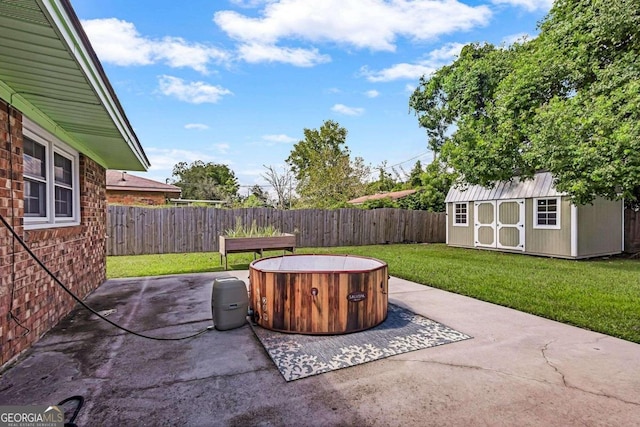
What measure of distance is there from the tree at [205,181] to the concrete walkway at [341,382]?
1995 centimetres

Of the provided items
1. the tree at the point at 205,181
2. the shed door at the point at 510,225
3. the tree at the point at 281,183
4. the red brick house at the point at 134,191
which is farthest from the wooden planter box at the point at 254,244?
the tree at the point at 205,181

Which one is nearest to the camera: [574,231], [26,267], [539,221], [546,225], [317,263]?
[26,267]

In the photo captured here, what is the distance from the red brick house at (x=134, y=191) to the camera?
17.0 meters

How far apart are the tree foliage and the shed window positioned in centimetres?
95

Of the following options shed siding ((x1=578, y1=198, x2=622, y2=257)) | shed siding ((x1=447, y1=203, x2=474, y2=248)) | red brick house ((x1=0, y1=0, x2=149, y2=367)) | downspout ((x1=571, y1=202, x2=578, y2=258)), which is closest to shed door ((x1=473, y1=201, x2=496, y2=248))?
shed siding ((x1=447, y1=203, x2=474, y2=248))

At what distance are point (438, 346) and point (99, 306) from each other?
4422 millimetres

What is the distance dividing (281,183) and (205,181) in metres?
11.8

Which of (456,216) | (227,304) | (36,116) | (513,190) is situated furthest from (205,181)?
(227,304)

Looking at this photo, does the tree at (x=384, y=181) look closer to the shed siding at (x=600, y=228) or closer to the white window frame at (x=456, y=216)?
the white window frame at (x=456, y=216)

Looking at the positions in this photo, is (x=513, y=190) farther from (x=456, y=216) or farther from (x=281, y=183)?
(x=281, y=183)

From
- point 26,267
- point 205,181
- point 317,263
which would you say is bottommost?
point 317,263

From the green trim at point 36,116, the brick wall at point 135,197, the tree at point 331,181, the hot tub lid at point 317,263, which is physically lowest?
the hot tub lid at point 317,263

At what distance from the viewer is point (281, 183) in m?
18.9

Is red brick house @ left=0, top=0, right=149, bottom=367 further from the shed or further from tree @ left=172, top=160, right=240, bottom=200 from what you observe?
tree @ left=172, top=160, right=240, bottom=200
